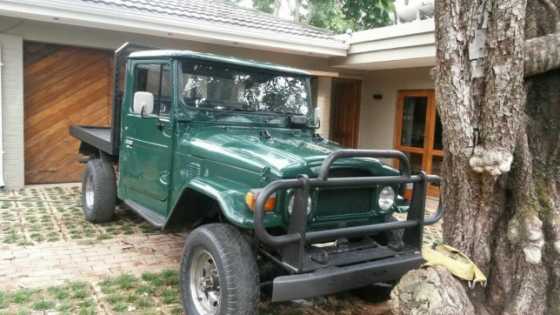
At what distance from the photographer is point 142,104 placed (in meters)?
3.71

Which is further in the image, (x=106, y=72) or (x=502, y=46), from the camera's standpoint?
(x=106, y=72)

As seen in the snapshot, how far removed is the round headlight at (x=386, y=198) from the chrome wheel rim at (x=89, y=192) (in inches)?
145

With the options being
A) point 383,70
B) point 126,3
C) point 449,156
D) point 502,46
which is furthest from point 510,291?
point 383,70

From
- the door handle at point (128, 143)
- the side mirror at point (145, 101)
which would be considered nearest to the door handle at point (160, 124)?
the side mirror at point (145, 101)

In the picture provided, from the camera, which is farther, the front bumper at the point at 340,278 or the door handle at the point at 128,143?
the door handle at the point at 128,143

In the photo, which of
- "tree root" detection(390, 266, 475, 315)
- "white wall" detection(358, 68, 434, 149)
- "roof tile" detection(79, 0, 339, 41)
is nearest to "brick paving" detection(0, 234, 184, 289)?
"tree root" detection(390, 266, 475, 315)

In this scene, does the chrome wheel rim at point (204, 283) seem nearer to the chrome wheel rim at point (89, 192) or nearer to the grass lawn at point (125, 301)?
the grass lawn at point (125, 301)

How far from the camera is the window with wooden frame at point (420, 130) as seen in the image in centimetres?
912

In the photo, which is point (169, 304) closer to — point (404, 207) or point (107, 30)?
point (404, 207)

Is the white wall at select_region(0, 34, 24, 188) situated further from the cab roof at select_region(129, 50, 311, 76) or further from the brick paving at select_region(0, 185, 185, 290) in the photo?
the cab roof at select_region(129, 50, 311, 76)

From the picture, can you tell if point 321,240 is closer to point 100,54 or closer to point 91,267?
point 91,267

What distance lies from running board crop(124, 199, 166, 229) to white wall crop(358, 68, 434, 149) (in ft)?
22.5

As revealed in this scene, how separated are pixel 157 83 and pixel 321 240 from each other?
85.5 inches

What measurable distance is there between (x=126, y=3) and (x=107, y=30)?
67 centimetres
